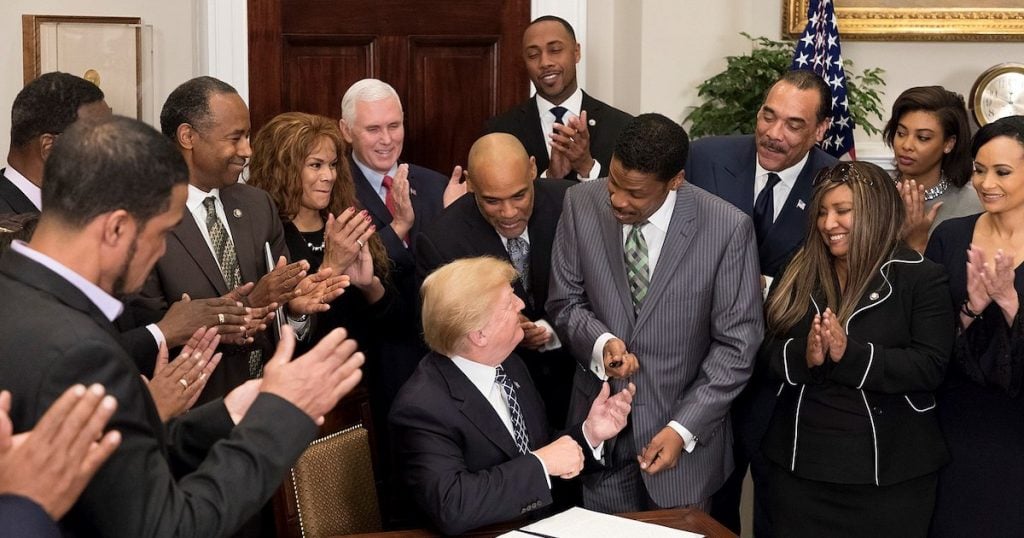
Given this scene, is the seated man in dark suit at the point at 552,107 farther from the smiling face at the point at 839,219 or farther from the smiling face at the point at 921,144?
the smiling face at the point at 839,219

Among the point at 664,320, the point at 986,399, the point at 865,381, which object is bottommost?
the point at 986,399

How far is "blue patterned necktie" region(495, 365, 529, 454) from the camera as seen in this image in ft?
10.4

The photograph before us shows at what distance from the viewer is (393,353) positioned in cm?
433

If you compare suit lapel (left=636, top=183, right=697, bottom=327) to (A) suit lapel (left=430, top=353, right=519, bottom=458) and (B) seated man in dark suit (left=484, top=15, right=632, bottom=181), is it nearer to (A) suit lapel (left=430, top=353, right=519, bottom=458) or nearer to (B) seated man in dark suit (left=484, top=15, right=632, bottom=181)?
(A) suit lapel (left=430, top=353, right=519, bottom=458)

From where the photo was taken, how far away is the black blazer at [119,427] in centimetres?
184

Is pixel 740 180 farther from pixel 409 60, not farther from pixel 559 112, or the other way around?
pixel 409 60

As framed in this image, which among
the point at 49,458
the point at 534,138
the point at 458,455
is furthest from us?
the point at 534,138

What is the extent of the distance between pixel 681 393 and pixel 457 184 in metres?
1.37

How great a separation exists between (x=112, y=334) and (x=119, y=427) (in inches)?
7.4

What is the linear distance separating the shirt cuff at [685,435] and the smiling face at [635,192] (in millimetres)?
622

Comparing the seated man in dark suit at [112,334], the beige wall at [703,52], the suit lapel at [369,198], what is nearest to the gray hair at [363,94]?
the suit lapel at [369,198]

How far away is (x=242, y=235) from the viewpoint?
361cm

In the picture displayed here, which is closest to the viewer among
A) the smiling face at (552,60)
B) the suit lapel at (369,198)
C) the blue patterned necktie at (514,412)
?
the blue patterned necktie at (514,412)

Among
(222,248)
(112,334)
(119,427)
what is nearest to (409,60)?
(222,248)
